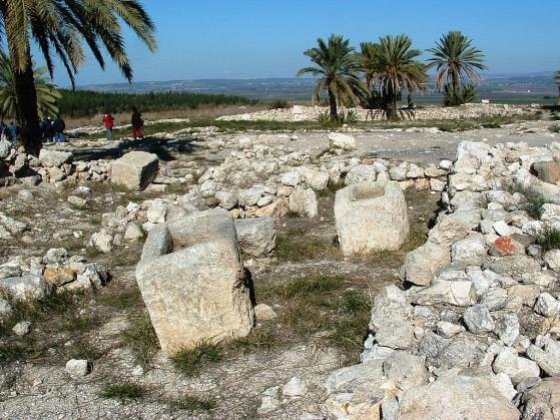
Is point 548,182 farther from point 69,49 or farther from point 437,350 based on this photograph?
point 69,49

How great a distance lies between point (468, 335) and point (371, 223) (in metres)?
3.29

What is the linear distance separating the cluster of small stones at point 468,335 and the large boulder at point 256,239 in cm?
210

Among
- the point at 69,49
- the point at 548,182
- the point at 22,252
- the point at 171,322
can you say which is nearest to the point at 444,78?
the point at 69,49

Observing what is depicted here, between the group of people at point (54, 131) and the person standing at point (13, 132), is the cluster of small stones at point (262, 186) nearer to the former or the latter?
the group of people at point (54, 131)

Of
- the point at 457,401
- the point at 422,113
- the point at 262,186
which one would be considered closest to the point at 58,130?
the point at 262,186

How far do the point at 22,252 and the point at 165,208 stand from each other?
2.34m

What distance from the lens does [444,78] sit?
117 feet

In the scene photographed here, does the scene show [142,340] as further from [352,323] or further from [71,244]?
[71,244]

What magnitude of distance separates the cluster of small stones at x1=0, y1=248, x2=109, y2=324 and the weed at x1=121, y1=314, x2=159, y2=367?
3.53 ft

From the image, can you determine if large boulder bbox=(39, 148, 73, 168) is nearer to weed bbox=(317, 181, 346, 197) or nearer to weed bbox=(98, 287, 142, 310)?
weed bbox=(317, 181, 346, 197)

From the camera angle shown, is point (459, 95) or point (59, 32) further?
point (459, 95)

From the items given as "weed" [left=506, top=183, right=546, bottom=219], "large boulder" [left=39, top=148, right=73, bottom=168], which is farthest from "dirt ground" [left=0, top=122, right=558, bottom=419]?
"large boulder" [left=39, top=148, right=73, bottom=168]

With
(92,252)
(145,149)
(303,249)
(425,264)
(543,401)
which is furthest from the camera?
(145,149)

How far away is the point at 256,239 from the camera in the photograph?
7.66 m
